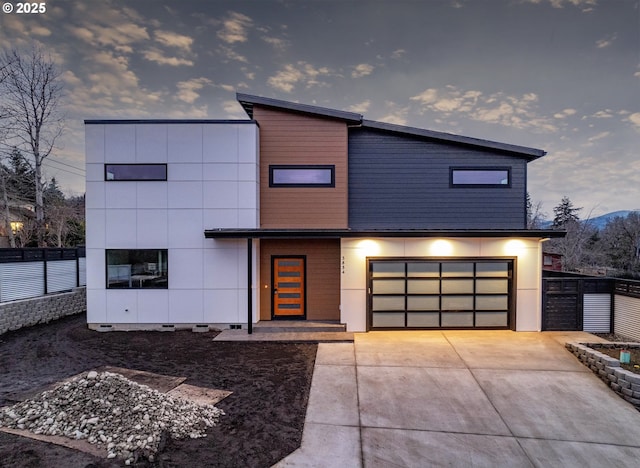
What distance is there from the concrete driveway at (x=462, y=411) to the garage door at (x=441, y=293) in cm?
141

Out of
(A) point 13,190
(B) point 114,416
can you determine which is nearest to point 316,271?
(B) point 114,416

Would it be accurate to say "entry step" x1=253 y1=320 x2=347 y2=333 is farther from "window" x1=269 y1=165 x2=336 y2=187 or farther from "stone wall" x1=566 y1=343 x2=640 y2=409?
"stone wall" x1=566 y1=343 x2=640 y2=409

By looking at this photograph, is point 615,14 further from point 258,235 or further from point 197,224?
point 197,224

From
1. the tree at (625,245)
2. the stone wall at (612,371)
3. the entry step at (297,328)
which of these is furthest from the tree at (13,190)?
the tree at (625,245)

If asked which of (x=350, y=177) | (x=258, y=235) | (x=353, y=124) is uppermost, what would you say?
(x=353, y=124)

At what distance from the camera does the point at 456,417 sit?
13.7 feet

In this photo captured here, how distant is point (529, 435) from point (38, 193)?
20.2 metres

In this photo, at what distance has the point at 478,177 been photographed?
8844 mm

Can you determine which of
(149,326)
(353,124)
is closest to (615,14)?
(353,124)

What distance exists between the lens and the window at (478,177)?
347 inches

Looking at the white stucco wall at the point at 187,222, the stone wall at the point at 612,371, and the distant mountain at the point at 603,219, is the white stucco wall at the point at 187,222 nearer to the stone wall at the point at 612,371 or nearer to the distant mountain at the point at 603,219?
the stone wall at the point at 612,371

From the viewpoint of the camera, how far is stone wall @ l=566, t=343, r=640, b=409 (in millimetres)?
4676

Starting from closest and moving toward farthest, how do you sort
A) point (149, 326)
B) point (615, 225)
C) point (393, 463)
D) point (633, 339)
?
point (393, 463)
point (633, 339)
point (149, 326)
point (615, 225)

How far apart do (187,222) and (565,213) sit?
4213 centimetres
